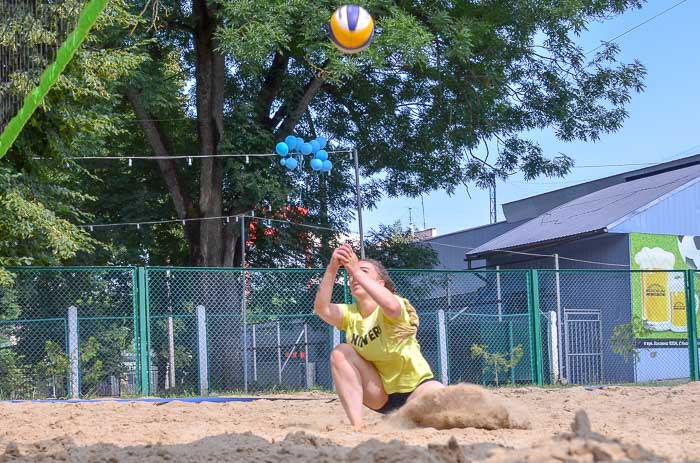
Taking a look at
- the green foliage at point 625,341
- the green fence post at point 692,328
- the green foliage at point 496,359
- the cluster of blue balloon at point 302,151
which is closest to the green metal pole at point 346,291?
the green foliage at point 496,359

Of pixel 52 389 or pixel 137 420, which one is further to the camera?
pixel 52 389

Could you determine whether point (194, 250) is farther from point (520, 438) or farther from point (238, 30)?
point (520, 438)

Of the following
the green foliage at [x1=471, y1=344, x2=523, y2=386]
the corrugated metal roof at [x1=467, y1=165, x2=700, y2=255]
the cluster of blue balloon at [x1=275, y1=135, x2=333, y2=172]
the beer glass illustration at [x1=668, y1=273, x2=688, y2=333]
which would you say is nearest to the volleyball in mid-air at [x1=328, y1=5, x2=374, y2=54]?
the green foliage at [x1=471, y1=344, x2=523, y2=386]

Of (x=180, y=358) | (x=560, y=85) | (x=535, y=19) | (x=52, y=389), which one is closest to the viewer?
(x=52, y=389)

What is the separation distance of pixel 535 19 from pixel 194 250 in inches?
327

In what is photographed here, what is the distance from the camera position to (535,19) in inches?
699

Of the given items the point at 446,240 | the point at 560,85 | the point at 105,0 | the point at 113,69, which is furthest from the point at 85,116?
the point at 446,240

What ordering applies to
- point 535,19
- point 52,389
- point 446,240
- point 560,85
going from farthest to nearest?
point 446,240 → point 560,85 → point 535,19 → point 52,389

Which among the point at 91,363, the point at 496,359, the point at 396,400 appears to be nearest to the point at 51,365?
the point at 91,363

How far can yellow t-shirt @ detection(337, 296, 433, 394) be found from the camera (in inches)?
215

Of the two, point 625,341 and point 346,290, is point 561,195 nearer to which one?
point 625,341

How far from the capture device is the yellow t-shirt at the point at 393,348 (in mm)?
5469

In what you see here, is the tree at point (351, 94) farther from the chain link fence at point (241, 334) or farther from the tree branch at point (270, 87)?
the chain link fence at point (241, 334)

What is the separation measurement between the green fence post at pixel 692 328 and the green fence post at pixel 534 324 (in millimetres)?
2281
